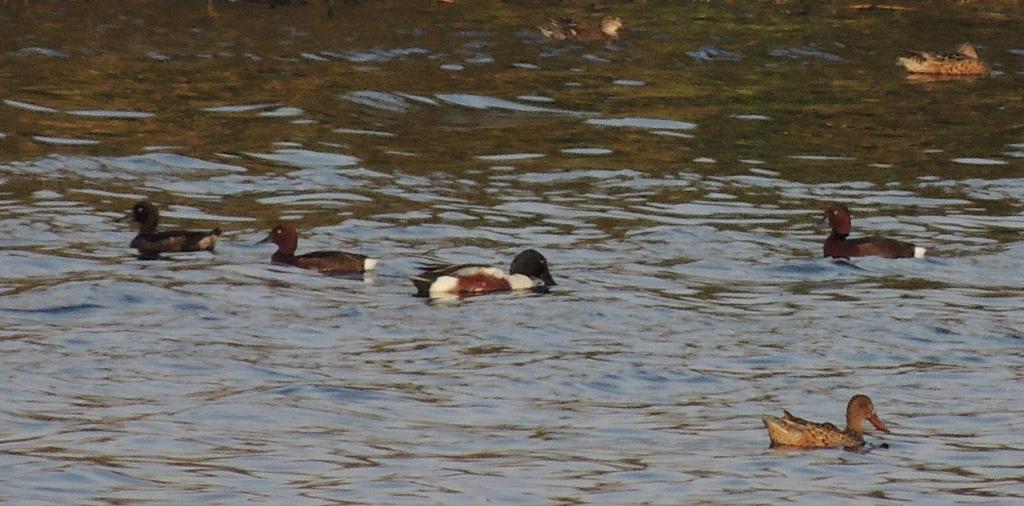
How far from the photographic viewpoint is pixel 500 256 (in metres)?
20.4

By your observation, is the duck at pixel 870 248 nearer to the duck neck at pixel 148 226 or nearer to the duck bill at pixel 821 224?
the duck bill at pixel 821 224

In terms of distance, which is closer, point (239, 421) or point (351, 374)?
point (239, 421)

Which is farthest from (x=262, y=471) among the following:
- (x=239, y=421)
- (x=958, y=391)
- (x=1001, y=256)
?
(x=1001, y=256)

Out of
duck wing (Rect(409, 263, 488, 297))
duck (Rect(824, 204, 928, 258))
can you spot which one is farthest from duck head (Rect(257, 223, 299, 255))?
duck (Rect(824, 204, 928, 258))

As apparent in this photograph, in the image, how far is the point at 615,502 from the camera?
11.3 metres

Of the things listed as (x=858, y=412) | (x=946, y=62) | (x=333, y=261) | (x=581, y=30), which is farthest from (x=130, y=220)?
(x=946, y=62)

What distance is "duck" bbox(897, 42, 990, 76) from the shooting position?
33.6 m

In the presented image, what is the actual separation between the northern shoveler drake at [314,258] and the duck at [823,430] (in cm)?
654

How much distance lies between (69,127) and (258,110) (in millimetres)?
2772

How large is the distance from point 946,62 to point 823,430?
21606 millimetres

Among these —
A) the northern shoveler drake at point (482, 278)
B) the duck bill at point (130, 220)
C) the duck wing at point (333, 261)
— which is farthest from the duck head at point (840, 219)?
the duck bill at point (130, 220)

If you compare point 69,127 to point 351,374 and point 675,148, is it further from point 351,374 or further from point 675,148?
point 351,374

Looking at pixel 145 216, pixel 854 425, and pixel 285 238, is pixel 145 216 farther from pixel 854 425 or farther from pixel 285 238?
pixel 854 425

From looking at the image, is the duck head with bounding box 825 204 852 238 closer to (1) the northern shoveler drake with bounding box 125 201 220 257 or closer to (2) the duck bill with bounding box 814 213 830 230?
(2) the duck bill with bounding box 814 213 830 230
